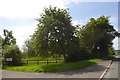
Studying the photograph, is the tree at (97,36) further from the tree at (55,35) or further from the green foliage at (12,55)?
the green foliage at (12,55)

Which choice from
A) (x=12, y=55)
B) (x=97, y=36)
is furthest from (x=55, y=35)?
(x=97, y=36)

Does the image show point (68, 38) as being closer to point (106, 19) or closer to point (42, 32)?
point (42, 32)

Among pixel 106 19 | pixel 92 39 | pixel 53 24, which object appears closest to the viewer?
pixel 53 24

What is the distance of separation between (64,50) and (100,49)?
27.3 metres

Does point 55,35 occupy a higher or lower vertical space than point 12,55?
higher

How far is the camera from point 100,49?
224 ft

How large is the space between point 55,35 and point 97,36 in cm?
2698

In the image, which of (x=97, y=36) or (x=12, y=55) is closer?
(x=12, y=55)

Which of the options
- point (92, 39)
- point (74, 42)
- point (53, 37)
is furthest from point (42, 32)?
point (92, 39)

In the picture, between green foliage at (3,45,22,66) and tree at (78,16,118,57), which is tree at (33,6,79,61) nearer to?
green foliage at (3,45,22,66)

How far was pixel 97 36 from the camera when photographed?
66.6m

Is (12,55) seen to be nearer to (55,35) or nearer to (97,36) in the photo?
(55,35)

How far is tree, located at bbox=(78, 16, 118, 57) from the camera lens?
6631cm

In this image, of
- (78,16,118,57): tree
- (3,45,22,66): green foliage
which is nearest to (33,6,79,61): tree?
(3,45,22,66): green foliage
